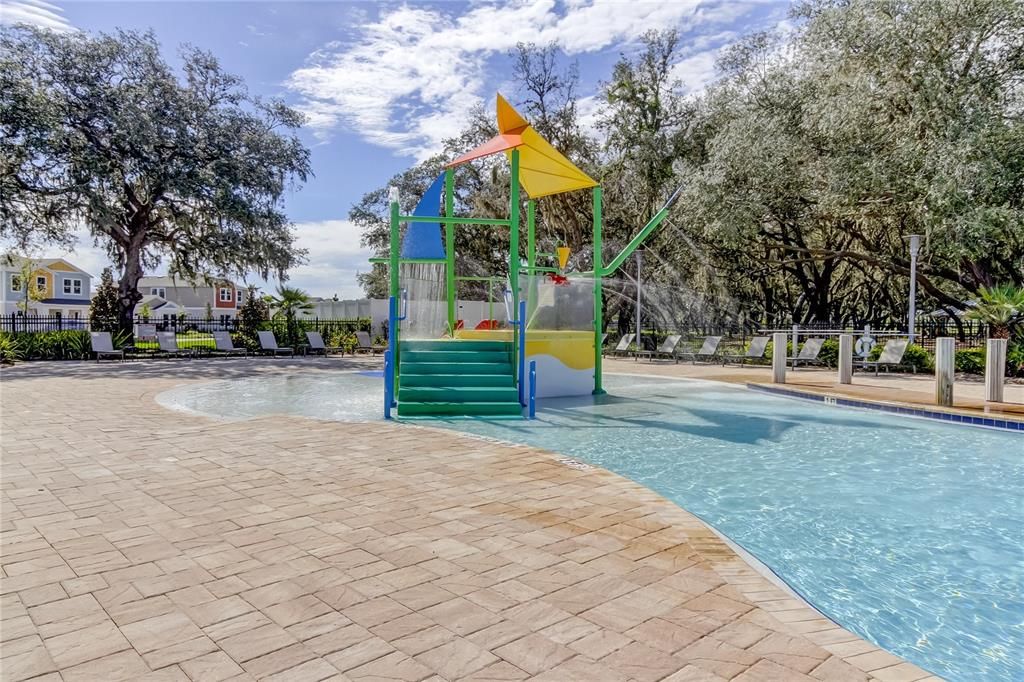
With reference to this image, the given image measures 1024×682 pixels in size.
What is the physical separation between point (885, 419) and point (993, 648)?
721 centimetres

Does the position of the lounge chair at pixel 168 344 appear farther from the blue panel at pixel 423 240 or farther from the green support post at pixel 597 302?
the green support post at pixel 597 302

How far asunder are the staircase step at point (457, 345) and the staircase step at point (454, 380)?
0.66 metres

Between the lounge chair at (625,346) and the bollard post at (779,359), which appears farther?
the lounge chair at (625,346)

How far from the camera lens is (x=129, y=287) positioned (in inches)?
898

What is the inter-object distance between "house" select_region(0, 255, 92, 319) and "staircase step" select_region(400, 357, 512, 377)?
5318 centimetres

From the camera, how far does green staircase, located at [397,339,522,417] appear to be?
347 inches

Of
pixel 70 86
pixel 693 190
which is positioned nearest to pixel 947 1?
pixel 693 190

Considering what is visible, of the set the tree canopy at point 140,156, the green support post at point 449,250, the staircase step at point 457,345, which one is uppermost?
the tree canopy at point 140,156

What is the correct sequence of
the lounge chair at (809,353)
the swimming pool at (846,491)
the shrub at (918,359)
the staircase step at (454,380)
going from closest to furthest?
the swimming pool at (846,491) < the staircase step at (454,380) < the shrub at (918,359) < the lounge chair at (809,353)

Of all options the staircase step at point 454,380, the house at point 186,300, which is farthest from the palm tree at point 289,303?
the house at point 186,300

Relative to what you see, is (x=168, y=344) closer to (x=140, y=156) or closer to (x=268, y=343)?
(x=268, y=343)

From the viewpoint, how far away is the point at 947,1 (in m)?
15.0

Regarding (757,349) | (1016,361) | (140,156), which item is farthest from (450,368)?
(140,156)

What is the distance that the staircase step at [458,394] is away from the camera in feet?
29.1
